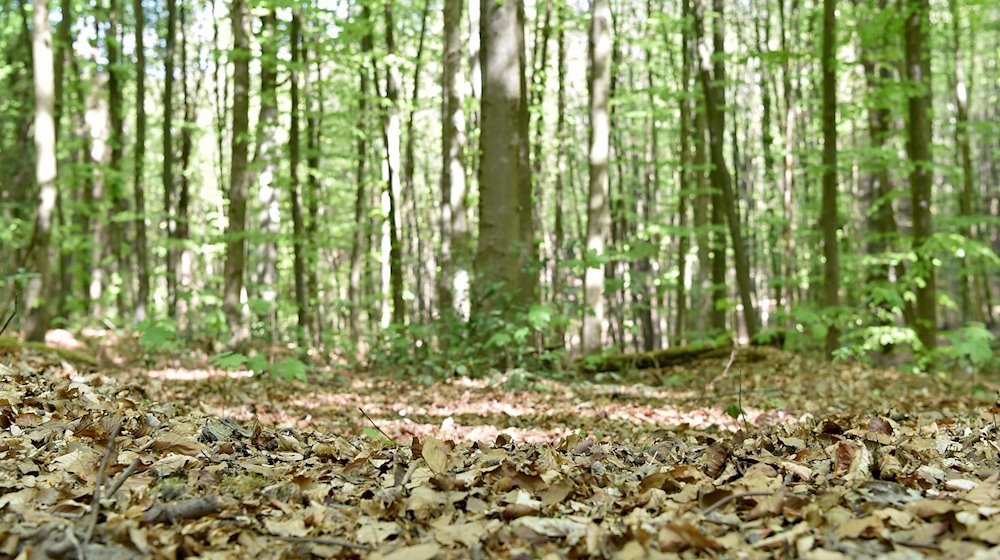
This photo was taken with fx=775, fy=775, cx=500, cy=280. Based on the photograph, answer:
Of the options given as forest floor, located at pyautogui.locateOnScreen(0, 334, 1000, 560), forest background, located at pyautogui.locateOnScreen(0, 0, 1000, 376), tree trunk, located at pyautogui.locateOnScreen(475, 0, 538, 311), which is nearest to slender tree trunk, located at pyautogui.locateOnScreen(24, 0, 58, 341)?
forest background, located at pyautogui.locateOnScreen(0, 0, 1000, 376)

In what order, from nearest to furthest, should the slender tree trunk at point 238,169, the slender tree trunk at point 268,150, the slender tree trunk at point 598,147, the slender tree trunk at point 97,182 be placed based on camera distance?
the slender tree trunk at point 238,169, the slender tree trunk at point 598,147, the slender tree trunk at point 268,150, the slender tree trunk at point 97,182

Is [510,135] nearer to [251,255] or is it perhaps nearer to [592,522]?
[592,522]

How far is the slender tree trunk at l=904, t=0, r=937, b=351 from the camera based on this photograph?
1121 centimetres

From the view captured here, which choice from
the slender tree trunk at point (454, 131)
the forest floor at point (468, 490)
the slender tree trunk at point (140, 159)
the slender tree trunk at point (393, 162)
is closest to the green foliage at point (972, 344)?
the forest floor at point (468, 490)

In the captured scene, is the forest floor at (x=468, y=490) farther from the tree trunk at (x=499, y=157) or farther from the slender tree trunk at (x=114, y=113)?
the slender tree trunk at (x=114, y=113)

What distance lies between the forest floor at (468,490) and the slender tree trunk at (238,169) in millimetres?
6827

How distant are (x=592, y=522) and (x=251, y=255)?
31978 mm

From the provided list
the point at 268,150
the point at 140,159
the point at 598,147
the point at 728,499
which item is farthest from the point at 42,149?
Answer: the point at 728,499

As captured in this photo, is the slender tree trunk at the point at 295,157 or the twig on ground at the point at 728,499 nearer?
the twig on ground at the point at 728,499

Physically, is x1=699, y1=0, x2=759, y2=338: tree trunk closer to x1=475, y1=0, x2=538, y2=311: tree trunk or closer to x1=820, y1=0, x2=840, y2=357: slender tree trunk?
x1=820, y1=0, x2=840, y2=357: slender tree trunk

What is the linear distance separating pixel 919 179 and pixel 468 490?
1066 cm

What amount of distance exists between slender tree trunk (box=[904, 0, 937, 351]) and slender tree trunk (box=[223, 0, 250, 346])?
10015 mm

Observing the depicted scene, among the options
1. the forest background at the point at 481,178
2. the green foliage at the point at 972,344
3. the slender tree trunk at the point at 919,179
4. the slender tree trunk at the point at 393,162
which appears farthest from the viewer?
the slender tree trunk at the point at 393,162

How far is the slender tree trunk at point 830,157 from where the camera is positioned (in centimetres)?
1125
